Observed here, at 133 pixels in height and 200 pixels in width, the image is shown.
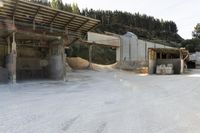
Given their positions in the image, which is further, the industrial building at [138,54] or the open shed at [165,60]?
the industrial building at [138,54]

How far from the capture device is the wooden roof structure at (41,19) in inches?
592

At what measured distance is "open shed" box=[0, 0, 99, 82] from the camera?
1520 centimetres

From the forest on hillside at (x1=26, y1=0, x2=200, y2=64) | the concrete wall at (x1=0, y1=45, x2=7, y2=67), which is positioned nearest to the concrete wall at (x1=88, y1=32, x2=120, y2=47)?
the forest on hillside at (x1=26, y1=0, x2=200, y2=64)

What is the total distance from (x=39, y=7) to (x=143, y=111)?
10761mm

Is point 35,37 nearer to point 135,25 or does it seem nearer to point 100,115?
→ point 100,115

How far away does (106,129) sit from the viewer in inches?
215

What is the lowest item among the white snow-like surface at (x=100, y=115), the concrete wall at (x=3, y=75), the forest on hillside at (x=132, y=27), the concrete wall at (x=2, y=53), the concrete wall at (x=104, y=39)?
the white snow-like surface at (x=100, y=115)

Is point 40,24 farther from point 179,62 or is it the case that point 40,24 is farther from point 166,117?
point 179,62

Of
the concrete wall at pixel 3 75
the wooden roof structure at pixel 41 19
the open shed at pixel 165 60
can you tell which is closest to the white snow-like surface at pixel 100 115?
the concrete wall at pixel 3 75

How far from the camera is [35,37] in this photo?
16844 mm

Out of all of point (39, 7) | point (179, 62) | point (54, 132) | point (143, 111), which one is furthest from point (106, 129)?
point (179, 62)

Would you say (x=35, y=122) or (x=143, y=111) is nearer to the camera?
(x=35, y=122)

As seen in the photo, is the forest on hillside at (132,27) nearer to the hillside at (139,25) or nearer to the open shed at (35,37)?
the hillside at (139,25)

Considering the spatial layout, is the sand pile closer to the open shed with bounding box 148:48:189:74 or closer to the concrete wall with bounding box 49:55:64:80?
the open shed with bounding box 148:48:189:74
